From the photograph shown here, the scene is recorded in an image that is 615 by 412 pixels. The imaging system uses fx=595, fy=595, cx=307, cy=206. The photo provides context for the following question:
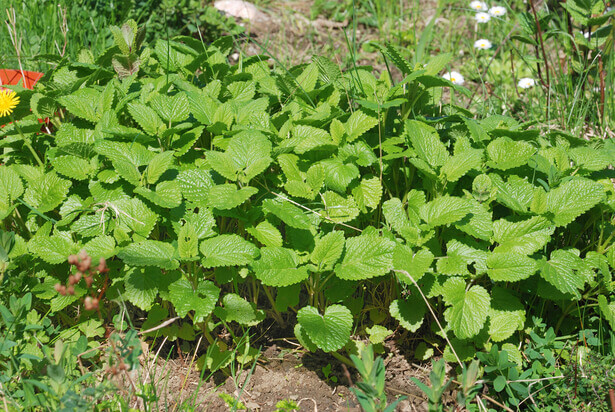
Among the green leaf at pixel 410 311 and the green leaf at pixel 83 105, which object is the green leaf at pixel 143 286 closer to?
the green leaf at pixel 83 105

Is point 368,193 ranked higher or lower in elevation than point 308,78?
lower

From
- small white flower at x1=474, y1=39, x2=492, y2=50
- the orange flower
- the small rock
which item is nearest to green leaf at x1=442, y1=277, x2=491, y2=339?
the orange flower

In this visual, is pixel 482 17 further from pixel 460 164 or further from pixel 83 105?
pixel 83 105

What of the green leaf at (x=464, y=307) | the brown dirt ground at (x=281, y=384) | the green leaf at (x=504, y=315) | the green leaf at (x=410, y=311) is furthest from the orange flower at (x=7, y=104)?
the green leaf at (x=504, y=315)

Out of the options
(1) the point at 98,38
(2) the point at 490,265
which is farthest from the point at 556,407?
(1) the point at 98,38

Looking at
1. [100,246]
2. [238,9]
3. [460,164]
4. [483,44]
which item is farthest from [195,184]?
[238,9]

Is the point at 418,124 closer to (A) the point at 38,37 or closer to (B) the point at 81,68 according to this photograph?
(B) the point at 81,68
